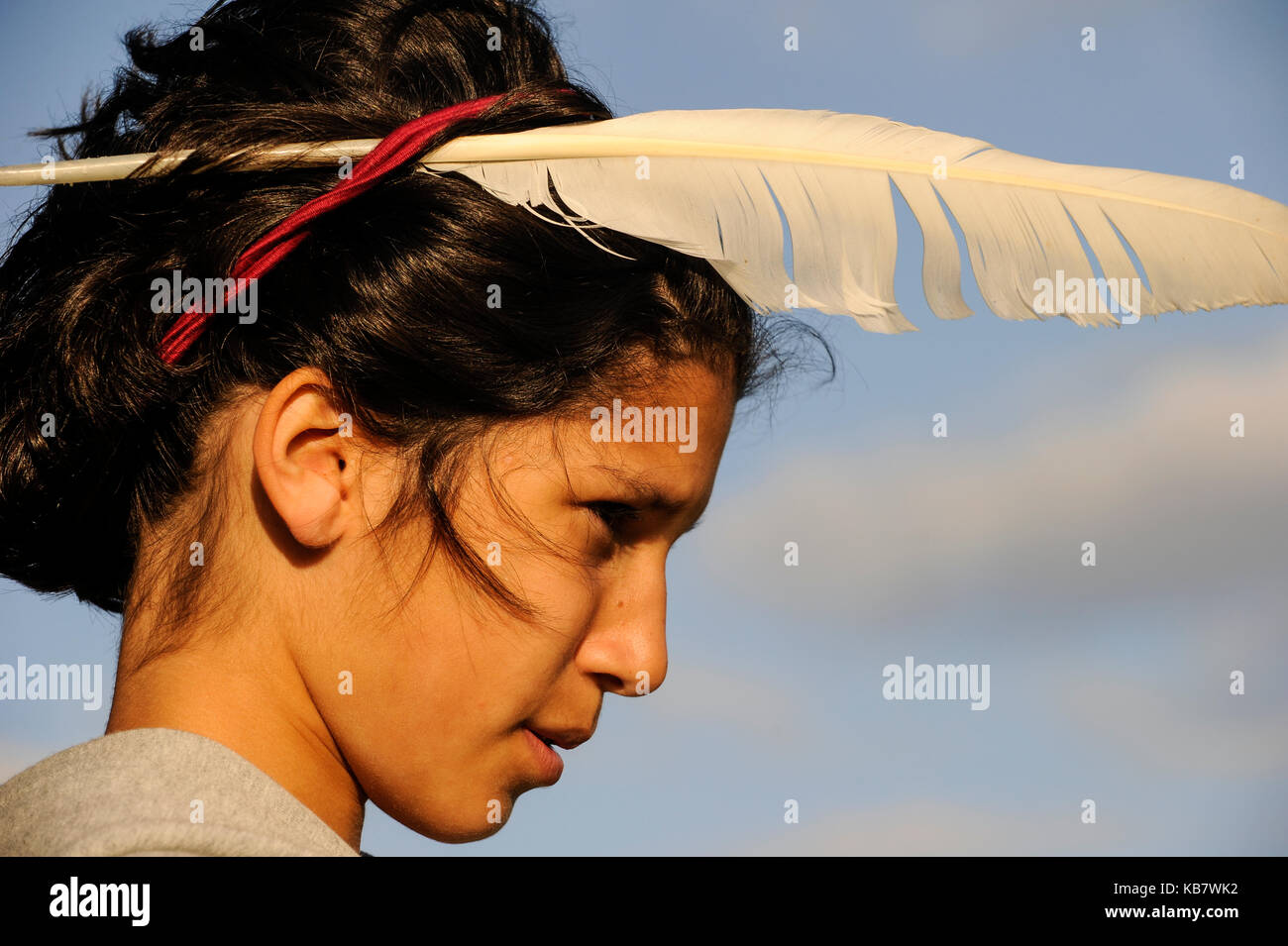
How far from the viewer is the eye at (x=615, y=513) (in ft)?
7.32

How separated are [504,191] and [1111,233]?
109 cm

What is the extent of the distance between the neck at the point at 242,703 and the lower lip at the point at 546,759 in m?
0.37

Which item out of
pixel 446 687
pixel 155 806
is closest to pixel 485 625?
pixel 446 687

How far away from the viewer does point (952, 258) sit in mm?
2254

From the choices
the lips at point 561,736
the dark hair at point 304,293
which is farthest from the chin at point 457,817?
the dark hair at point 304,293

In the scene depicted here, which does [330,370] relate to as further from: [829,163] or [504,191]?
[829,163]

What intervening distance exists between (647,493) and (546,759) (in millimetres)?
547

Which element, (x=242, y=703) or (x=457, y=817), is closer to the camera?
(x=242, y=703)

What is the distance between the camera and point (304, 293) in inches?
87.4

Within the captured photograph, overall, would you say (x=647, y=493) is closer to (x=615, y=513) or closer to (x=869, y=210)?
(x=615, y=513)

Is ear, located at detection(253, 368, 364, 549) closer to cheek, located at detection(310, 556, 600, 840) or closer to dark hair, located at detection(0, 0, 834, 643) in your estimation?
dark hair, located at detection(0, 0, 834, 643)

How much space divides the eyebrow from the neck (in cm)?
64

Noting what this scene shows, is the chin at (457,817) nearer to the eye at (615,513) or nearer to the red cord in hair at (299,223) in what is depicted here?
the eye at (615,513)
